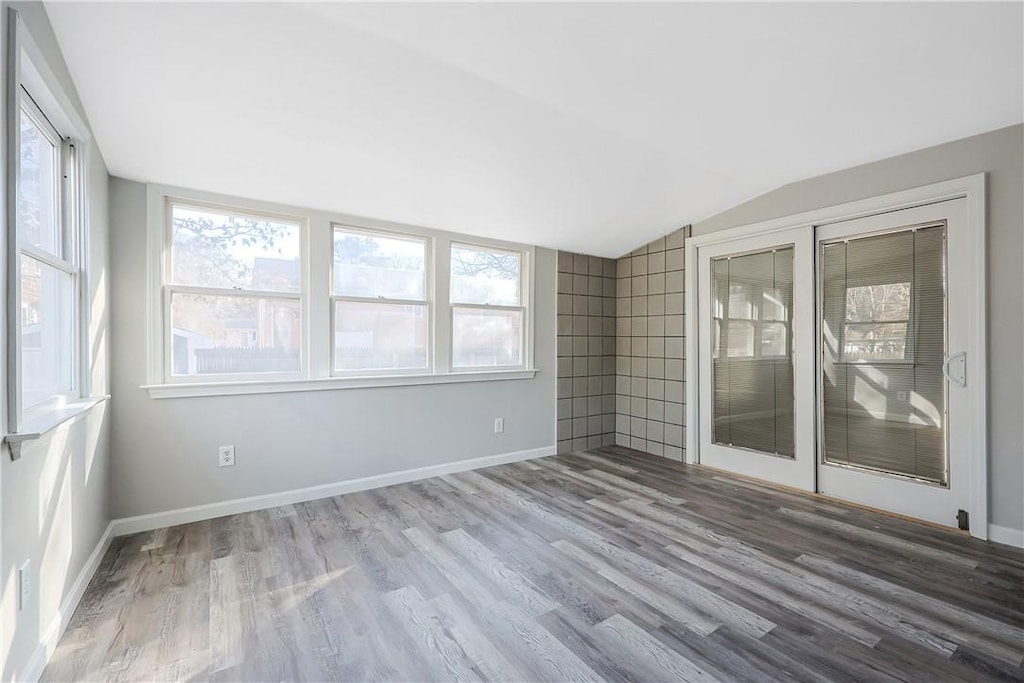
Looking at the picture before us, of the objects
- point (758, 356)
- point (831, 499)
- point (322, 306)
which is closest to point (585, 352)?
point (758, 356)

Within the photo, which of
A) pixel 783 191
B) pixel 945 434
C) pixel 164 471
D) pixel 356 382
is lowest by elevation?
pixel 164 471

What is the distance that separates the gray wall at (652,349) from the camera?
13.6 feet

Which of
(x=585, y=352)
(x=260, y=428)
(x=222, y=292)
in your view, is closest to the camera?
(x=222, y=292)

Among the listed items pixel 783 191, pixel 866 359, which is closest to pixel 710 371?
pixel 866 359

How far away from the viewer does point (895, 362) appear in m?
2.88

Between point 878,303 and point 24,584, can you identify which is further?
point 878,303

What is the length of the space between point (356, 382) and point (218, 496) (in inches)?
41.7

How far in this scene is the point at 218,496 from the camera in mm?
2789

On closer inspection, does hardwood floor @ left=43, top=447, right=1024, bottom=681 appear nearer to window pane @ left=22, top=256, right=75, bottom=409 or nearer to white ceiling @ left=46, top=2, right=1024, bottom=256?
window pane @ left=22, top=256, right=75, bottom=409

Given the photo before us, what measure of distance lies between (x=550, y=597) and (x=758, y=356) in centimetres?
260

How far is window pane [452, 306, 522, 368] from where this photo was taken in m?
3.84

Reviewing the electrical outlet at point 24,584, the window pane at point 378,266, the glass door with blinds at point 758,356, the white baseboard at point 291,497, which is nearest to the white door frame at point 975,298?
the glass door with blinds at point 758,356

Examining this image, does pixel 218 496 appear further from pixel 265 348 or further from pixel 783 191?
pixel 783 191

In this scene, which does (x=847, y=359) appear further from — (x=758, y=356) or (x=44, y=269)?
(x=44, y=269)
